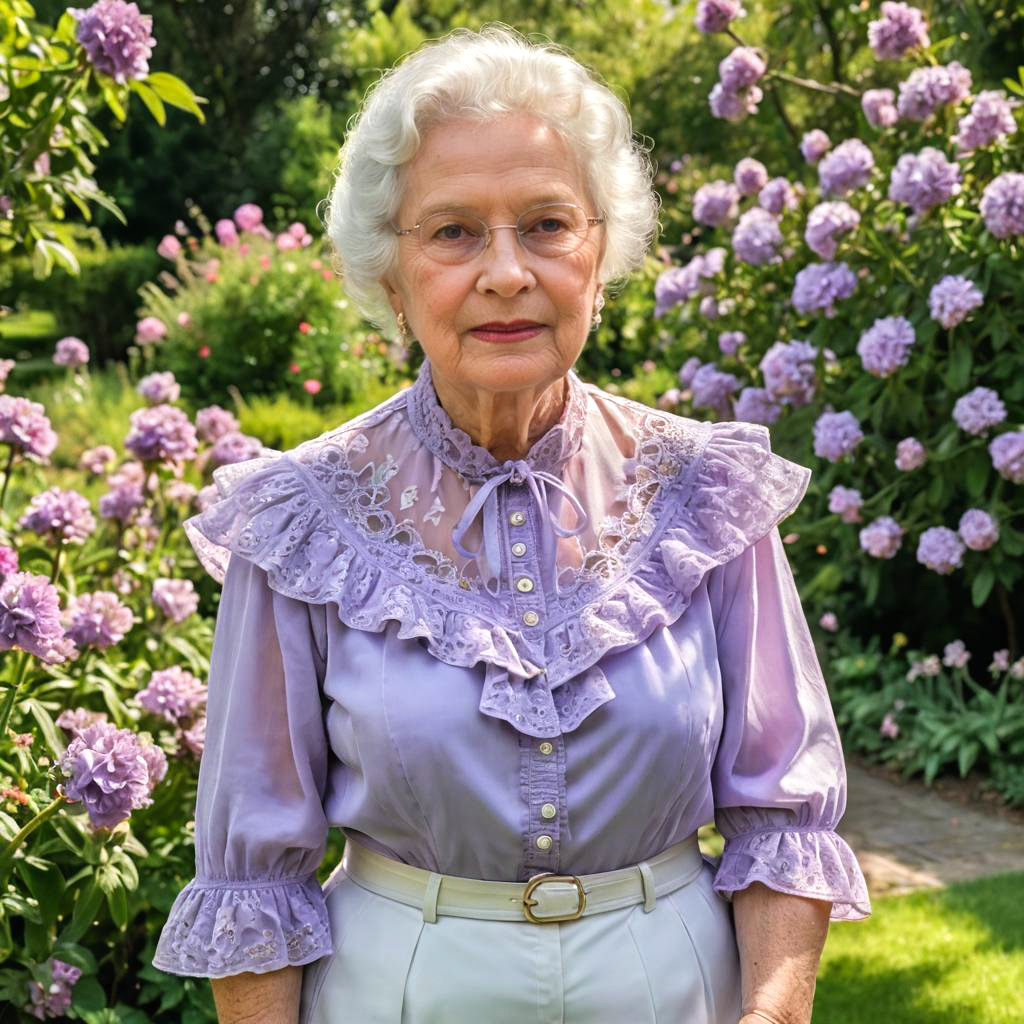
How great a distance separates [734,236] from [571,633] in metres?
3.57

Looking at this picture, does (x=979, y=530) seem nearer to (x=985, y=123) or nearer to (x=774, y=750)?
(x=985, y=123)

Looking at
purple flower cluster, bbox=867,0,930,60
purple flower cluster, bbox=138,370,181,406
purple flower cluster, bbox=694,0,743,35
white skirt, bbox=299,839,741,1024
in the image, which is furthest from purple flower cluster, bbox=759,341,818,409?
white skirt, bbox=299,839,741,1024

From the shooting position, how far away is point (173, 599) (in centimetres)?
317

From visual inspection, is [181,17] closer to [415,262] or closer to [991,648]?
[991,648]

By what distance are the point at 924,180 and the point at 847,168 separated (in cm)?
36

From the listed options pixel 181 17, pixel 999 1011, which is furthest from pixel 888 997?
pixel 181 17

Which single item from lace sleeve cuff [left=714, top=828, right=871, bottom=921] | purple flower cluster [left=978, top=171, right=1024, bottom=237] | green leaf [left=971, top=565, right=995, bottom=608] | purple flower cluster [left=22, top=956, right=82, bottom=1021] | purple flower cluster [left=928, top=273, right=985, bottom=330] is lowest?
purple flower cluster [left=22, top=956, right=82, bottom=1021]

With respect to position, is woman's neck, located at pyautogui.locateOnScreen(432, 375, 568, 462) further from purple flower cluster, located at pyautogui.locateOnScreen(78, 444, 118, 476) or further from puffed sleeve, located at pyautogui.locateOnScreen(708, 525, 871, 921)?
purple flower cluster, located at pyautogui.locateOnScreen(78, 444, 118, 476)

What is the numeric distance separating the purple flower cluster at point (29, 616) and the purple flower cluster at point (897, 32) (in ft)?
12.0

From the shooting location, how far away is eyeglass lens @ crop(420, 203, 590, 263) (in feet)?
5.63

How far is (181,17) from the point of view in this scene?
2100cm

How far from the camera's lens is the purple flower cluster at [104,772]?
2.03 meters

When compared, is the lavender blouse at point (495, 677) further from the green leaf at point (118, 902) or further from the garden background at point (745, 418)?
the green leaf at point (118, 902)

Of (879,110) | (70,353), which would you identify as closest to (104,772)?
(70,353)
